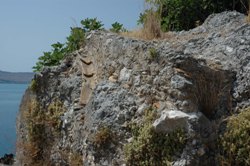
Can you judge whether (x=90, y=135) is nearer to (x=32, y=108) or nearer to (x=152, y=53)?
(x=152, y=53)

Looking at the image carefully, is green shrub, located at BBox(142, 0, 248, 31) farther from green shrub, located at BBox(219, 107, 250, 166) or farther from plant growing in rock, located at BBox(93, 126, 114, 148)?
green shrub, located at BBox(219, 107, 250, 166)

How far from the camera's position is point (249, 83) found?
236 inches

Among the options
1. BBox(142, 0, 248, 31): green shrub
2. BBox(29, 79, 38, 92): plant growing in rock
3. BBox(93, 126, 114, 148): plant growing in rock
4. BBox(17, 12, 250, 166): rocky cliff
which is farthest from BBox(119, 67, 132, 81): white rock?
BBox(142, 0, 248, 31): green shrub

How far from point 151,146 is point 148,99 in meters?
0.76

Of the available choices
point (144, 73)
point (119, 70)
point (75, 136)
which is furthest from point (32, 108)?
point (144, 73)

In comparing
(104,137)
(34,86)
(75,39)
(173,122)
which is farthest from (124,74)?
(75,39)

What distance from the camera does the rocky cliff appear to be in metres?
5.61

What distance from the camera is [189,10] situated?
9.78 meters

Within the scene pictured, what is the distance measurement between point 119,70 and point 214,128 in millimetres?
1837

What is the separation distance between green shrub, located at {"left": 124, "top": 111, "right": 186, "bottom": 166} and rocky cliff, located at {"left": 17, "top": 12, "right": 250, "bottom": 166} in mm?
11

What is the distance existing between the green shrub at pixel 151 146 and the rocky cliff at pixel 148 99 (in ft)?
0.04

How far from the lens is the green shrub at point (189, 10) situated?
9.62 meters

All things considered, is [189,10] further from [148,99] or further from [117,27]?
[148,99]

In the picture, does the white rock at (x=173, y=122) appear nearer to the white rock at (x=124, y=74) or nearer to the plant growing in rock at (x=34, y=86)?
the white rock at (x=124, y=74)
